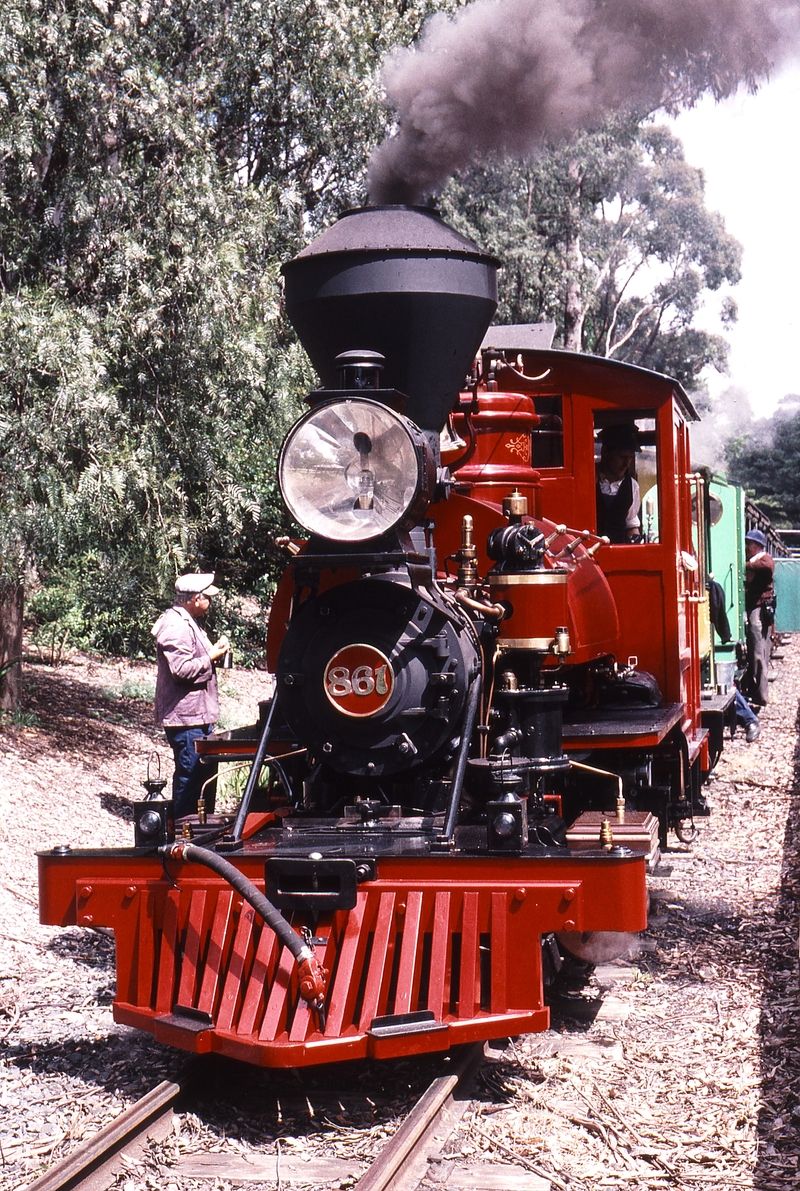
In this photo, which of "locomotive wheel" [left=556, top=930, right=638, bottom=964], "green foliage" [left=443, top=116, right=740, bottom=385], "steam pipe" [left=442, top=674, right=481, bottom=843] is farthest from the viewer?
"green foliage" [left=443, top=116, right=740, bottom=385]

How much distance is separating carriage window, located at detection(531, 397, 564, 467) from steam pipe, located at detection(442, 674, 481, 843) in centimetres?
205

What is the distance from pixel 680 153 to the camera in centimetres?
3209

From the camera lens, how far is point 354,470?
4273mm

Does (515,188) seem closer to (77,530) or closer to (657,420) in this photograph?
(77,530)

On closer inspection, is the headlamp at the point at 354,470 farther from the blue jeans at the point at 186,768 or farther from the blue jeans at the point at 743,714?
the blue jeans at the point at 743,714

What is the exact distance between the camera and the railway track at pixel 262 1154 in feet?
10.9

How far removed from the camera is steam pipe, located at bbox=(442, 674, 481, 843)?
417 centimetres

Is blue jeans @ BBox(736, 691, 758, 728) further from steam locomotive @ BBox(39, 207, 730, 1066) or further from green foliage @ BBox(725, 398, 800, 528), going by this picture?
green foliage @ BBox(725, 398, 800, 528)

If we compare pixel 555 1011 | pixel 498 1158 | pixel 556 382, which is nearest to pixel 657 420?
pixel 556 382

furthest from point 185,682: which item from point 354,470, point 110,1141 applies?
point 110,1141

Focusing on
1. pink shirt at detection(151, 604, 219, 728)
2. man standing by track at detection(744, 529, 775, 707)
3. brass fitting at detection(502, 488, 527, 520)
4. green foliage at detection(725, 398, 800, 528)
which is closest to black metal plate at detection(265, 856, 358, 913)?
brass fitting at detection(502, 488, 527, 520)

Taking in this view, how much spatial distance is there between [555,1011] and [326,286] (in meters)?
2.93

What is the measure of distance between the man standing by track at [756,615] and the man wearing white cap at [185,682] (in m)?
9.88

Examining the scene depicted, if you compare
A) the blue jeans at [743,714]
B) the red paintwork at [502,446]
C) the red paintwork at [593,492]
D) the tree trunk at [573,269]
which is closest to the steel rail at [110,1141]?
the red paintwork at [502,446]
